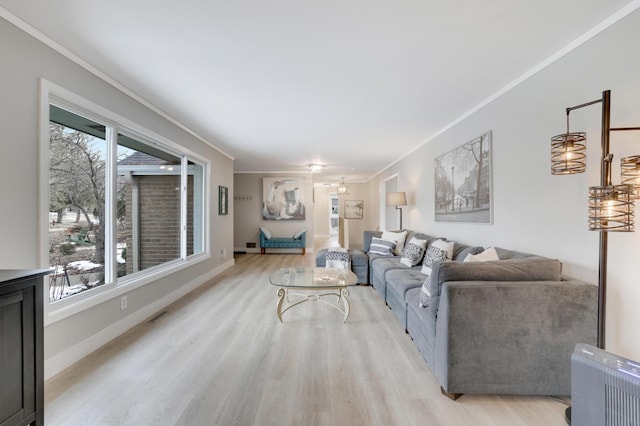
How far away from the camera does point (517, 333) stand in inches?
69.3

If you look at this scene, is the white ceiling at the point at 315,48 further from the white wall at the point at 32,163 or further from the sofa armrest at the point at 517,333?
the sofa armrest at the point at 517,333

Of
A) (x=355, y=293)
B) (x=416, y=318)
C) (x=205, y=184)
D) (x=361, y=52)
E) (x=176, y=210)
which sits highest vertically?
(x=361, y=52)

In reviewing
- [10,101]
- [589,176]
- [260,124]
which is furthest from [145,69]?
[589,176]

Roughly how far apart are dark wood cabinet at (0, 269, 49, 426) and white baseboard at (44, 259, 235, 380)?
897 mm

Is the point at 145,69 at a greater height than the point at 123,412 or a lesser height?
greater

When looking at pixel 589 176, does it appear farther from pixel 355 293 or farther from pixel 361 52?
pixel 355 293

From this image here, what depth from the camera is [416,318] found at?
7.99 ft

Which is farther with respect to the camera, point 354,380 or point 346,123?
point 346,123

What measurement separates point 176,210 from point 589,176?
15.4 ft

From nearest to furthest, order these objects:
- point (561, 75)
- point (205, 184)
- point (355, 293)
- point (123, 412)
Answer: point (123, 412)
point (561, 75)
point (355, 293)
point (205, 184)

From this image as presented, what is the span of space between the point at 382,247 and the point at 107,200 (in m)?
3.92

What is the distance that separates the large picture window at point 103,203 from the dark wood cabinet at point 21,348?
101 centimetres

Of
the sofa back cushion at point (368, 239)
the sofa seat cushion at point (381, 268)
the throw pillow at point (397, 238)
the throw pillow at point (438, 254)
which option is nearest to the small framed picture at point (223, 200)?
the sofa back cushion at point (368, 239)

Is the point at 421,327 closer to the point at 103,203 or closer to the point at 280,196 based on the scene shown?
the point at 103,203
